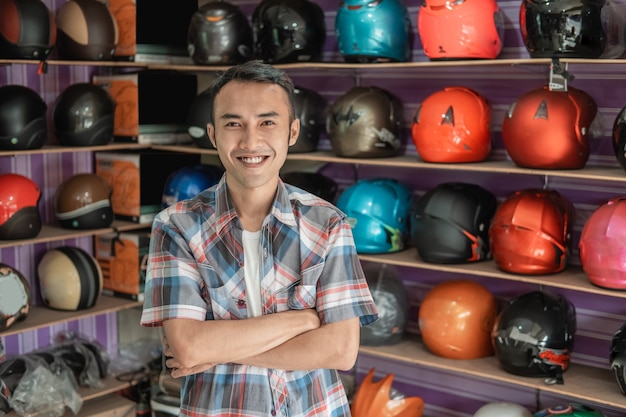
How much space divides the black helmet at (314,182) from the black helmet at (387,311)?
1.59 ft

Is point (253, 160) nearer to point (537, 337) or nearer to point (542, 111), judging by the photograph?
point (542, 111)

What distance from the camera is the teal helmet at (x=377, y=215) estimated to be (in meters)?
4.27

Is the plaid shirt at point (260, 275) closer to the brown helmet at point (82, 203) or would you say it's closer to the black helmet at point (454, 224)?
the black helmet at point (454, 224)

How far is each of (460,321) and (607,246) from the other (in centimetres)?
82

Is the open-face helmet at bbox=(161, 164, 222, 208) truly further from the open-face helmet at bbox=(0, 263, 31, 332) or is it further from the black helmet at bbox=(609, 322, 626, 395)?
the black helmet at bbox=(609, 322, 626, 395)

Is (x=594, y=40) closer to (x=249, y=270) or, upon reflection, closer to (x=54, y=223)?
(x=249, y=270)

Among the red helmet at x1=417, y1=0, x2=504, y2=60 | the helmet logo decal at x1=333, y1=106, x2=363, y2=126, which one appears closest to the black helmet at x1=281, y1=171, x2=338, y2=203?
the helmet logo decal at x1=333, y1=106, x2=363, y2=126

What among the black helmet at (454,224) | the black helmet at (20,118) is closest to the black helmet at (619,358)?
the black helmet at (454,224)

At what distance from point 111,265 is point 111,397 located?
75 cm

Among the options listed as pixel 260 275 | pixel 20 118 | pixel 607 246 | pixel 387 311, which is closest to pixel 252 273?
pixel 260 275

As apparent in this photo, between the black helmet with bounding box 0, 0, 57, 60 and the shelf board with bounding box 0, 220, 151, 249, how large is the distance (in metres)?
0.90

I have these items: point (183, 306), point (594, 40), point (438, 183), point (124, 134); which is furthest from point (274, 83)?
point (124, 134)

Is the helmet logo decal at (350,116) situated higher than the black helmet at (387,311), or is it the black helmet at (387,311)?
the helmet logo decal at (350,116)

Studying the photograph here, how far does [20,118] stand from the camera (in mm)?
4195
